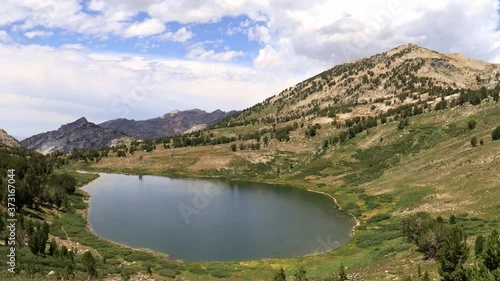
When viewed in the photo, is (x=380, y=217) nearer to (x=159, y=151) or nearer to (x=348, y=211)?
(x=348, y=211)

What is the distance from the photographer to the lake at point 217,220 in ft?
191

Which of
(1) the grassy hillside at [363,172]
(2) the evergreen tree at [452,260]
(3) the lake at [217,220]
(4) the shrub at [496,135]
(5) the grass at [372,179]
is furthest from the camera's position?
(4) the shrub at [496,135]

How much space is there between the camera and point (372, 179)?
107m

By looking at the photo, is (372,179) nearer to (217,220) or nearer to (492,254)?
(217,220)

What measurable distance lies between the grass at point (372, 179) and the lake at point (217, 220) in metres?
4.00

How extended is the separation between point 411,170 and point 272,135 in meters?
103

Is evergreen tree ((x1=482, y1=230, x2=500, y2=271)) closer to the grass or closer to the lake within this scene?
the grass

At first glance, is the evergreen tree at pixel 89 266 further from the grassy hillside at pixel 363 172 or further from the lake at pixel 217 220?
the lake at pixel 217 220

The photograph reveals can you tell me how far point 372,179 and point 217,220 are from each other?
5329 cm

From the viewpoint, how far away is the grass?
48188 mm

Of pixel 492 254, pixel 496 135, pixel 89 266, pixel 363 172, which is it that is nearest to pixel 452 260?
pixel 492 254

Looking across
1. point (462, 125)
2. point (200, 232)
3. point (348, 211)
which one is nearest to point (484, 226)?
point (348, 211)

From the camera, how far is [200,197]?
9838 cm

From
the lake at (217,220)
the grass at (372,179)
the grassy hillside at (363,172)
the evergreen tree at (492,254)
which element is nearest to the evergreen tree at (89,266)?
the grass at (372,179)
